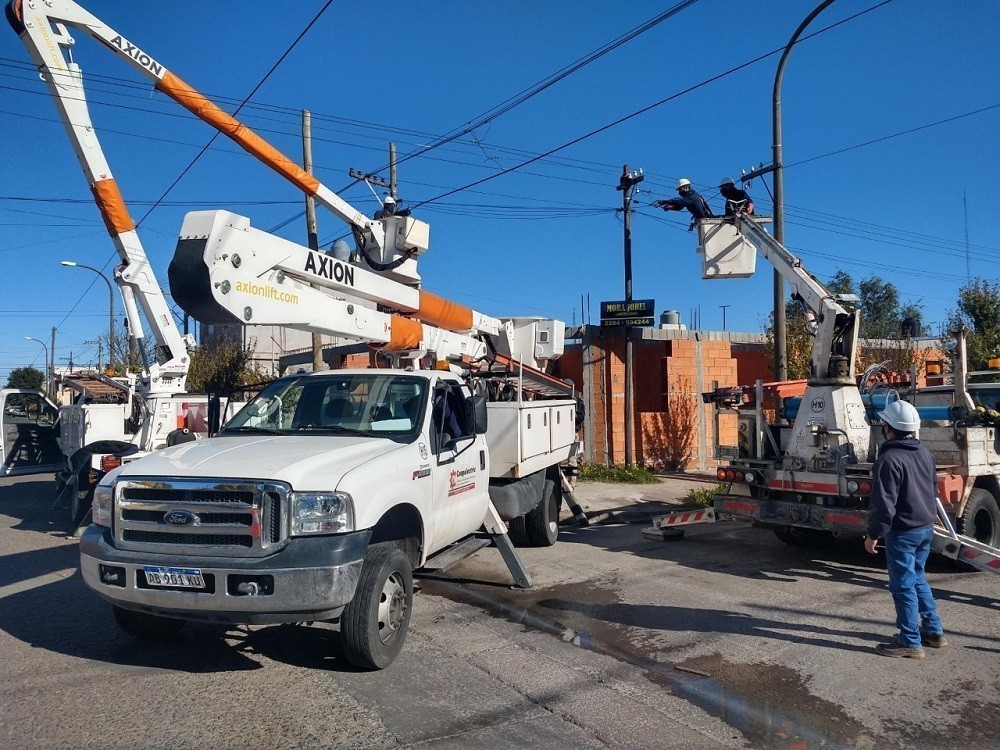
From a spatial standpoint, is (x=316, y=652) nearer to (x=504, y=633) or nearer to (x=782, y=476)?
(x=504, y=633)

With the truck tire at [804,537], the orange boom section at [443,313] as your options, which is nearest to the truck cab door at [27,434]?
the orange boom section at [443,313]

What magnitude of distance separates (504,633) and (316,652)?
59.1 inches

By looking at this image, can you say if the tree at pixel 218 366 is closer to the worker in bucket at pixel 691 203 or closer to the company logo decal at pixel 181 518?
the worker in bucket at pixel 691 203

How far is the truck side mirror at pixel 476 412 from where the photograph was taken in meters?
6.76

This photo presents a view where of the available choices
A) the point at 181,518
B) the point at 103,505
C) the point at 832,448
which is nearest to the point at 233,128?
the point at 103,505

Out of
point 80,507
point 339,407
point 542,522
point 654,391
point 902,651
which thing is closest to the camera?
point 902,651

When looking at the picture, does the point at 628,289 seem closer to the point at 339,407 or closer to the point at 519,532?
the point at 519,532

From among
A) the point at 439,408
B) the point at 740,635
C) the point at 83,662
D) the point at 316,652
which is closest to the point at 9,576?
the point at 83,662

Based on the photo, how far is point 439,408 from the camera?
21.7 feet

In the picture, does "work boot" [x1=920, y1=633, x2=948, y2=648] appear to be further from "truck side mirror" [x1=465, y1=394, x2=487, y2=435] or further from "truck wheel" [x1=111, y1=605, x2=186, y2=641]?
"truck wheel" [x1=111, y1=605, x2=186, y2=641]

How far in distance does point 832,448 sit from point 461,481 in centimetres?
410

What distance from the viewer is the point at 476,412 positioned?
6.76 meters

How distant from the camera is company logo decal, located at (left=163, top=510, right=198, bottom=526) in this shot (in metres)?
4.86

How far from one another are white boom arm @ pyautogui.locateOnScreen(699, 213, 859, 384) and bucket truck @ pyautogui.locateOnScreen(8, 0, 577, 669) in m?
3.25
